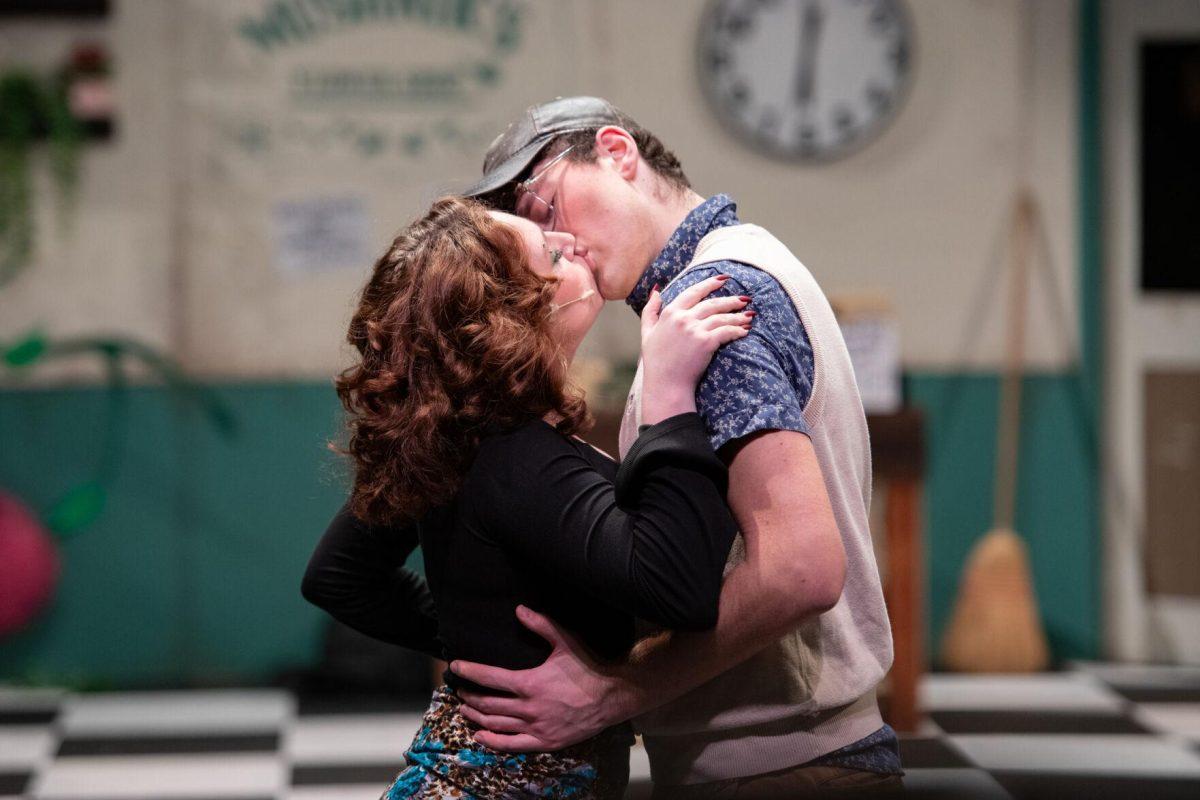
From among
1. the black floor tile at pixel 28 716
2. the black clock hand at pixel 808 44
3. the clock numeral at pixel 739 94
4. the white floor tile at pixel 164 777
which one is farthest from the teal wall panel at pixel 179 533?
the black clock hand at pixel 808 44

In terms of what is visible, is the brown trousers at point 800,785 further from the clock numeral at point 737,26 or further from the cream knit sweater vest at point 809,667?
the clock numeral at point 737,26

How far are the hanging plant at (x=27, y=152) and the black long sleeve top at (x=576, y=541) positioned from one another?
3714mm

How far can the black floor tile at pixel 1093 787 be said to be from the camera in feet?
4.87

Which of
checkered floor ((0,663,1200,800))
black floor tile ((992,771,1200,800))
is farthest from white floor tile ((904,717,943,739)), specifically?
black floor tile ((992,771,1200,800))

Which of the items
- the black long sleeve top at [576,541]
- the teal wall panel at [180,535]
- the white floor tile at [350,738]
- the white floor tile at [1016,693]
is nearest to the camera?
the black long sleeve top at [576,541]

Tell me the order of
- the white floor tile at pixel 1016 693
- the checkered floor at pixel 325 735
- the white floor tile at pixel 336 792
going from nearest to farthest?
the white floor tile at pixel 336 792 → the checkered floor at pixel 325 735 → the white floor tile at pixel 1016 693

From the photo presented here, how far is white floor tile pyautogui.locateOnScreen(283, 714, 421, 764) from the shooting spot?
3.93 meters

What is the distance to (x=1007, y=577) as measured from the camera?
4.82 metres

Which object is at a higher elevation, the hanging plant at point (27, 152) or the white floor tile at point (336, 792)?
the hanging plant at point (27, 152)

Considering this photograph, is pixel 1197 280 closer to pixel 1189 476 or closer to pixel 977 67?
pixel 1189 476

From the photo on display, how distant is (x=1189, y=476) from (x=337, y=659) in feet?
10.3

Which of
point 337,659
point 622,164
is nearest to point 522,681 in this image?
point 622,164

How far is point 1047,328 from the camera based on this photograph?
5070mm

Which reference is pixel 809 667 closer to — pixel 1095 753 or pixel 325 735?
pixel 1095 753
